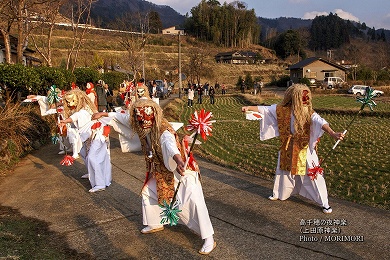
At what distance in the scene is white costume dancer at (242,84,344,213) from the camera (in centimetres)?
516

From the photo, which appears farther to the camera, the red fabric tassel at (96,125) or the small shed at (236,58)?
the small shed at (236,58)

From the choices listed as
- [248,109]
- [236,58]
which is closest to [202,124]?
[248,109]

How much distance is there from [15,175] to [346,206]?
258 inches

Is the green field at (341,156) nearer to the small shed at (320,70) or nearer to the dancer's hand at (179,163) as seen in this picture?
the dancer's hand at (179,163)

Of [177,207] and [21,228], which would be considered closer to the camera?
[177,207]

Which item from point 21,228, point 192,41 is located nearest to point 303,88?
point 21,228

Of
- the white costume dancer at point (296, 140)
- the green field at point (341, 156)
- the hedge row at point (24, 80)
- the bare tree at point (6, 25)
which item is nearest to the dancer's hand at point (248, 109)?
the white costume dancer at point (296, 140)

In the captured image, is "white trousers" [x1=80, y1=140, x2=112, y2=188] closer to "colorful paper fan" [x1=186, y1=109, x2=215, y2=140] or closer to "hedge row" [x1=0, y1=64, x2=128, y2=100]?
"colorful paper fan" [x1=186, y1=109, x2=215, y2=140]

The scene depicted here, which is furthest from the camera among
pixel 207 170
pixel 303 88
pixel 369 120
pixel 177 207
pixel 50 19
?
pixel 50 19

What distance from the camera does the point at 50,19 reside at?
20.3m

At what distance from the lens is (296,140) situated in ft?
17.5

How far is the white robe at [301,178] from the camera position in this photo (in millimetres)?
5129

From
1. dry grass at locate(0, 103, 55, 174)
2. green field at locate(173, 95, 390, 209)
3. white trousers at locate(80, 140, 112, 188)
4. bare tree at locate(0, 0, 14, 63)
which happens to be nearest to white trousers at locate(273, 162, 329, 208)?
green field at locate(173, 95, 390, 209)

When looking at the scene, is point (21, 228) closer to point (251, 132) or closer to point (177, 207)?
point (177, 207)
